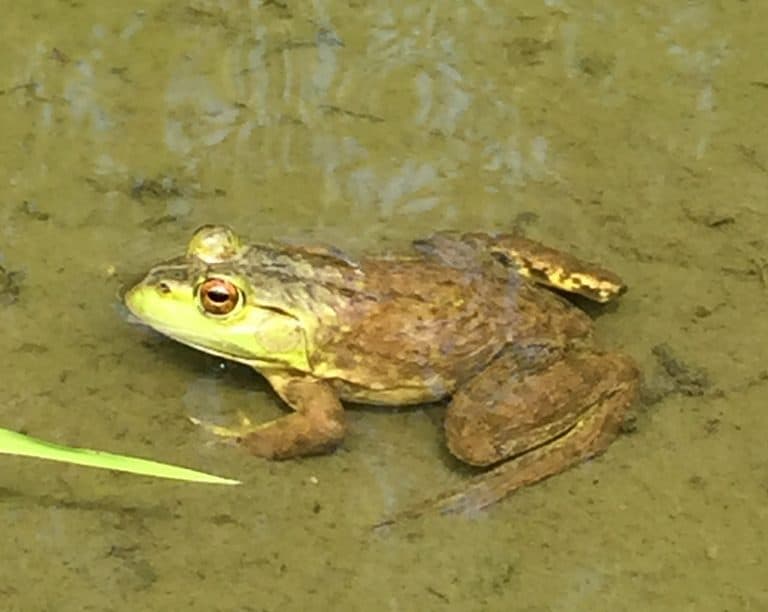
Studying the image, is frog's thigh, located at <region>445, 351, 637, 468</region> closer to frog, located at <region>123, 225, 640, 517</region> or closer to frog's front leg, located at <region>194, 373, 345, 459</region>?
frog, located at <region>123, 225, 640, 517</region>

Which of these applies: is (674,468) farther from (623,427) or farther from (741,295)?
(741,295)

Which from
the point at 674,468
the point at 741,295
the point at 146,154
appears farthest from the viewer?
the point at 146,154

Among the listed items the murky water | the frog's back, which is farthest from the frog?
the murky water

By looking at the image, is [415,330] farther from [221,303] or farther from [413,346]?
[221,303]

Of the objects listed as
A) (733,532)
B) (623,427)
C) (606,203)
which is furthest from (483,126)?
(733,532)

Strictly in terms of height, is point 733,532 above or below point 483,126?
below

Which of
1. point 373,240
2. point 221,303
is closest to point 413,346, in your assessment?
point 221,303

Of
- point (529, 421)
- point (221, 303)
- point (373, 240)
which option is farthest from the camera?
point (373, 240)
